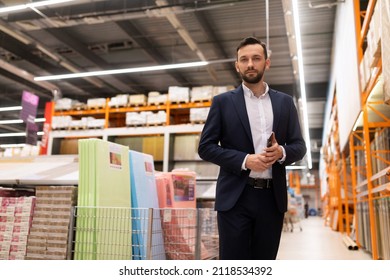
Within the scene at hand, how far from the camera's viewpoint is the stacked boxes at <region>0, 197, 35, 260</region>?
3.24 meters

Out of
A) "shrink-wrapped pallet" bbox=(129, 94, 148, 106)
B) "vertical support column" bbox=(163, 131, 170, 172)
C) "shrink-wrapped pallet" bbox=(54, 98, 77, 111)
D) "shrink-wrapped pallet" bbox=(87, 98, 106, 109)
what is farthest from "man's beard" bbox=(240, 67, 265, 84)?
"shrink-wrapped pallet" bbox=(54, 98, 77, 111)

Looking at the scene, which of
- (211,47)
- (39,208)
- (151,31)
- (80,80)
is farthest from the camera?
(80,80)

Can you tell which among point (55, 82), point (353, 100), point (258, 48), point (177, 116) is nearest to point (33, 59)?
point (55, 82)

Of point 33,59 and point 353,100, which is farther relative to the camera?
point 33,59

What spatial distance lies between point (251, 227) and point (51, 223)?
1976 millimetres

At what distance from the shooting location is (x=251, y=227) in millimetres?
1891

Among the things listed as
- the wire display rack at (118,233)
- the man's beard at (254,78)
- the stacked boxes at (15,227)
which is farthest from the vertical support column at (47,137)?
the man's beard at (254,78)

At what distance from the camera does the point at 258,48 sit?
194 cm

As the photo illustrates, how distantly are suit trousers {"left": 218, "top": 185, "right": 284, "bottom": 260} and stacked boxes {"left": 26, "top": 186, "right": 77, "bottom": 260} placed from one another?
5.64 ft

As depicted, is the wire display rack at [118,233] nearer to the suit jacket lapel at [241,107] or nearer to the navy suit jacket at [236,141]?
the navy suit jacket at [236,141]

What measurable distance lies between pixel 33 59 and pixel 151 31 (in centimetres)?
427

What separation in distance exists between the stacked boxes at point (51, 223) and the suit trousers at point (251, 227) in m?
1.72
